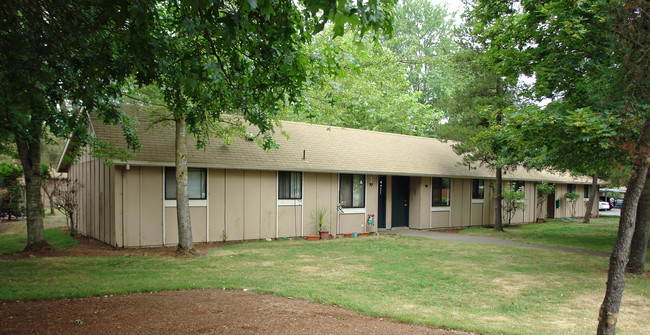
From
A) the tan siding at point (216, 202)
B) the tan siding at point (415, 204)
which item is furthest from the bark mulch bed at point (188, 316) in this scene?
the tan siding at point (415, 204)

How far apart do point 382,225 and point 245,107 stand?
1259 cm

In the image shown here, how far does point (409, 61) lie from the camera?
43.9 feet

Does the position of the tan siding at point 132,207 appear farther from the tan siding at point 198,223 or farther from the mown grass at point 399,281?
the mown grass at point 399,281

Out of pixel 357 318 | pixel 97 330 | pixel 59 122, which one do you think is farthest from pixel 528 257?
pixel 59 122

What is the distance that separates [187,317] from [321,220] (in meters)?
9.96

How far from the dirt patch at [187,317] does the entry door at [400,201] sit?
12616 mm

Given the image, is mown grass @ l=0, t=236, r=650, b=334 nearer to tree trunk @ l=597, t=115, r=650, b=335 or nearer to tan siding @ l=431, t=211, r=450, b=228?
tree trunk @ l=597, t=115, r=650, b=335

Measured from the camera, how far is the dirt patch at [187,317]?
514 centimetres


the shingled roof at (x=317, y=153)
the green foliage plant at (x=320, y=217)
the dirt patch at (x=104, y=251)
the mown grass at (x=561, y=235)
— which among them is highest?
the shingled roof at (x=317, y=153)

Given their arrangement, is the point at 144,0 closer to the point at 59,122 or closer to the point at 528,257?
A: the point at 59,122

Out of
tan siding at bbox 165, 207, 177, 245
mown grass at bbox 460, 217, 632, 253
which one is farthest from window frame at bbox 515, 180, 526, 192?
tan siding at bbox 165, 207, 177, 245

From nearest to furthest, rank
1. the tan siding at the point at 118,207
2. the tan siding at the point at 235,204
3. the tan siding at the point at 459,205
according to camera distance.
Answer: the tan siding at the point at 118,207 < the tan siding at the point at 235,204 < the tan siding at the point at 459,205

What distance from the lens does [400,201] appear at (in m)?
19.0

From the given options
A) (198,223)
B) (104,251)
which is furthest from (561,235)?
(104,251)
